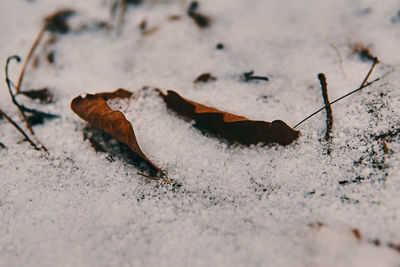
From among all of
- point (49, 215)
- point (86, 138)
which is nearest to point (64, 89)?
point (86, 138)

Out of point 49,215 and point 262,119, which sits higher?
point 262,119

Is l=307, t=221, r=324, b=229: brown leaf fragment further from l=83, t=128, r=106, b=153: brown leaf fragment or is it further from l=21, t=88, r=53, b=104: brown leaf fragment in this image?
l=21, t=88, r=53, b=104: brown leaf fragment

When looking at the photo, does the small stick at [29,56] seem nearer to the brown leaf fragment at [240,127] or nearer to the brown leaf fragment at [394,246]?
the brown leaf fragment at [240,127]

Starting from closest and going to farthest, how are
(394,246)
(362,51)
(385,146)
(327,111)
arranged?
(394,246) → (385,146) → (327,111) → (362,51)

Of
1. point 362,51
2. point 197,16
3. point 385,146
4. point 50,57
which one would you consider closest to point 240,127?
point 385,146

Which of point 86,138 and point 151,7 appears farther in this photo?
point 151,7

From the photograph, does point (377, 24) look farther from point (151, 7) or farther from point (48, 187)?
point (48, 187)

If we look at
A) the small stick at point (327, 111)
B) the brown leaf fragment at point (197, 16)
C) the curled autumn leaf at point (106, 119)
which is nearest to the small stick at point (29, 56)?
the curled autumn leaf at point (106, 119)

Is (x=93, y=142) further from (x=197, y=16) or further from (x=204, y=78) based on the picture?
(x=197, y=16)
